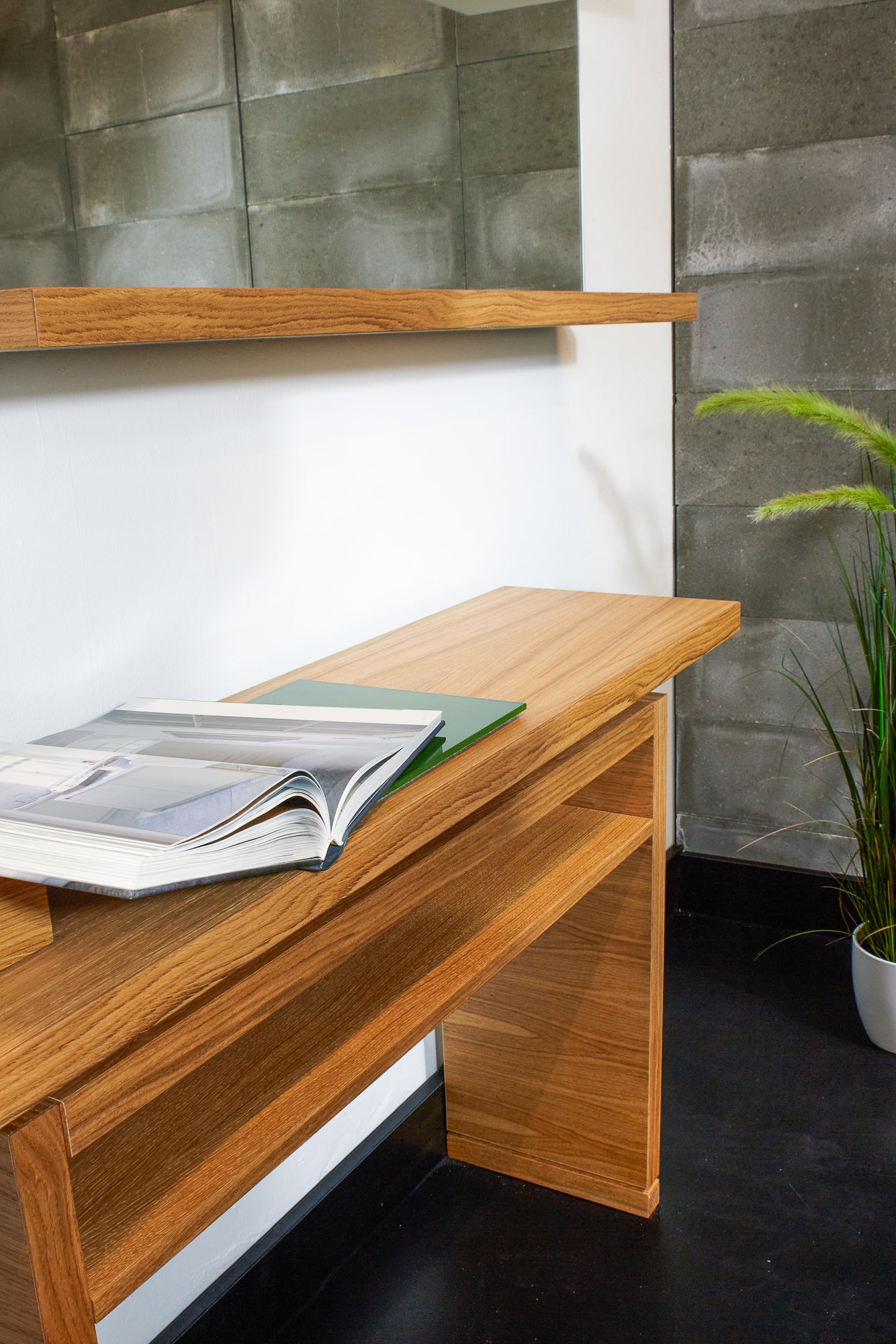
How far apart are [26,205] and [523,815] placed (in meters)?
0.73

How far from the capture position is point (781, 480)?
239cm

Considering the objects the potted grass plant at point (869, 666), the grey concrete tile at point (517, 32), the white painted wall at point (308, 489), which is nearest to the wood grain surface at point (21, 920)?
the white painted wall at point (308, 489)

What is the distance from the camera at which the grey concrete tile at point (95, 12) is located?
3.04 ft

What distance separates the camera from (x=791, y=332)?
2305 mm

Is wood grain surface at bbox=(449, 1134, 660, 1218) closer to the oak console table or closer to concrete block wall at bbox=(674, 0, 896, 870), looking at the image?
the oak console table

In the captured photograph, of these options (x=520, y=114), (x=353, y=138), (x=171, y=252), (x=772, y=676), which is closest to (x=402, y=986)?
(x=171, y=252)

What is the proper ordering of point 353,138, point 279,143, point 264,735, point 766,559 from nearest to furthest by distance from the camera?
point 264,735 → point 279,143 → point 353,138 → point 766,559

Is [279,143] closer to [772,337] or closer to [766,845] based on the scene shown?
[772,337]

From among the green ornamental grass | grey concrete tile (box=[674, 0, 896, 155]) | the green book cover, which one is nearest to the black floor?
the green ornamental grass

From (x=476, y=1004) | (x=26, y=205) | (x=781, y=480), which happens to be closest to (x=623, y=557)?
(x=781, y=480)

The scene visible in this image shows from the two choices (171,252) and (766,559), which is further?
(766,559)

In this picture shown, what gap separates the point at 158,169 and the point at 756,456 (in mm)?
1645

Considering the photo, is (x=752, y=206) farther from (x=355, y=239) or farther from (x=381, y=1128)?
(x=381, y=1128)

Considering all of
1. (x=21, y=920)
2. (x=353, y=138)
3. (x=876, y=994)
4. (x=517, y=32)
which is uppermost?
(x=517, y=32)
